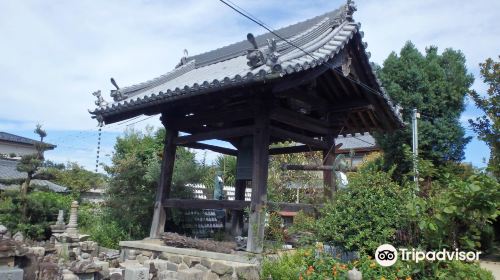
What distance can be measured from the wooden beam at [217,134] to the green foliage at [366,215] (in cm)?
200

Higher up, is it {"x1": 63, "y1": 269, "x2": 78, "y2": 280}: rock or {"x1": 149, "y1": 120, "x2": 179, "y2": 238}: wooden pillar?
{"x1": 149, "y1": 120, "x2": 179, "y2": 238}: wooden pillar

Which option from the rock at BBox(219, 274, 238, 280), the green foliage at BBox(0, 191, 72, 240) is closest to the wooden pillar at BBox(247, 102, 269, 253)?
the rock at BBox(219, 274, 238, 280)

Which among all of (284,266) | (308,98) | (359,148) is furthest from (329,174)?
(359,148)

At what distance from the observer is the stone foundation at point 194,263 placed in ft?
18.1

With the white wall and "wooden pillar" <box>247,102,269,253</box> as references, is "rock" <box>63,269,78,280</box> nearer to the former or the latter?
"wooden pillar" <box>247,102,269,253</box>

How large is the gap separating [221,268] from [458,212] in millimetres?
3415

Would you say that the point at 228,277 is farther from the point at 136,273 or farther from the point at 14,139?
the point at 14,139

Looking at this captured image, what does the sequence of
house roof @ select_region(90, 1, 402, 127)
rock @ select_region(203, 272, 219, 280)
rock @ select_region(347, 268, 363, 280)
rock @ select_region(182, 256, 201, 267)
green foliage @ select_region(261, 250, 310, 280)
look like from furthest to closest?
rock @ select_region(182, 256, 201, 267), rock @ select_region(203, 272, 219, 280), house roof @ select_region(90, 1, 402, 127), green foliage @ select_region(261, 250, 310, 280), rock @ select_region(347, 268, 363, 280)

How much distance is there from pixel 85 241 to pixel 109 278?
5.52 meters

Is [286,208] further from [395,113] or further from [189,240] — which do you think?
[395,113]

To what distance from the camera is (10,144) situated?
31.5m

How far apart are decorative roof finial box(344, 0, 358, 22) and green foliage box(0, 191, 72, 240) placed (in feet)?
32.5

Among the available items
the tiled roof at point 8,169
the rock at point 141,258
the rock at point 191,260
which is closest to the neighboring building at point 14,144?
the tiled roof at point 8,169

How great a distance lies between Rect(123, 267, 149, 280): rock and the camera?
15.6ft
